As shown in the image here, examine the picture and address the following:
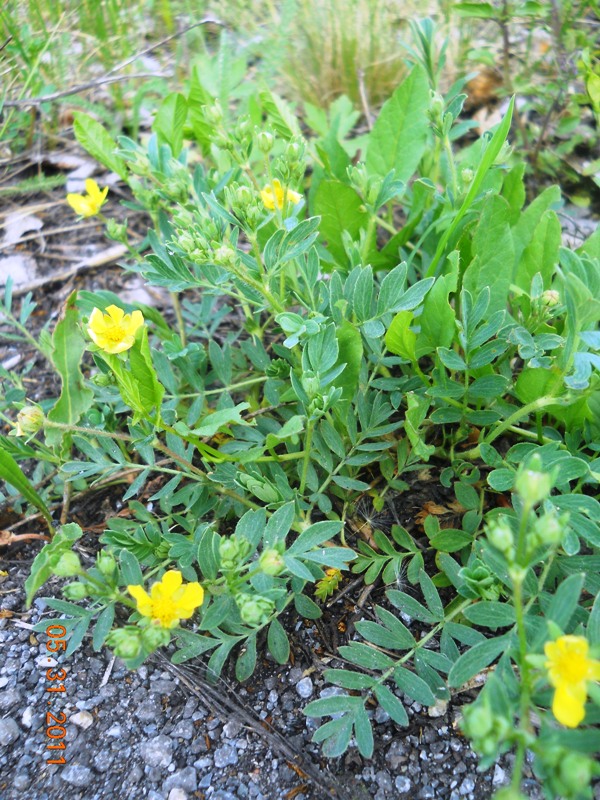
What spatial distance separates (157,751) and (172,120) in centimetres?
171

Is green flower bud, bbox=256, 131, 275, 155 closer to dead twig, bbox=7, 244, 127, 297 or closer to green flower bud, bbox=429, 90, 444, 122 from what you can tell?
green flower bud, bbox=429, 90, 444, 122

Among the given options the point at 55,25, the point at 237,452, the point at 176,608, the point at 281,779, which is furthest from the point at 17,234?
the point at 281,779

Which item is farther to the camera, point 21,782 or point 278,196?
point 278,196

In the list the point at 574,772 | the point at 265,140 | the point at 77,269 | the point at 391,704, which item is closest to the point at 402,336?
the point at 265,140

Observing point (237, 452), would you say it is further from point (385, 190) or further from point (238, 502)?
point (385, 190)

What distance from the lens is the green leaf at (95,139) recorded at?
207cm

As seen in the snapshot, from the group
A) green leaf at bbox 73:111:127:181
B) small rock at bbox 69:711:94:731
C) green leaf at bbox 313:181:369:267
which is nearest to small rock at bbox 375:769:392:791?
small rock at bbox 69:711:94:731

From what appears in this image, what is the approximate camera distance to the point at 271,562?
1194 millimetres

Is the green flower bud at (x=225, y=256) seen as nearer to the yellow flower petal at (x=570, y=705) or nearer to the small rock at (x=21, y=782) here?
the yellow flower petal at (x=570, y=705)

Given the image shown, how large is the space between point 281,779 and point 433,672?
0.36m

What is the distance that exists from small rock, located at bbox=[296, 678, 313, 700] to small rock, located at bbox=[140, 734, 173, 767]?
0.92 ft

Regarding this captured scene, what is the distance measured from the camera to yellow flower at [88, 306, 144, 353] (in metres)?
1.37

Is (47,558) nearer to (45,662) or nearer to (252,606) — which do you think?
(45,662)
